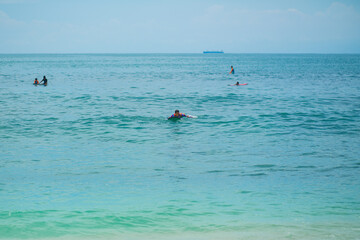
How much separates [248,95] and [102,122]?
22.4 metres

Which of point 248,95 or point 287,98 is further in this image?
point 248,95

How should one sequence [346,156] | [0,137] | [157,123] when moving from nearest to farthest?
1. [346,156]
2. [0,137]
3. [157,123]

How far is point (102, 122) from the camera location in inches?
1049

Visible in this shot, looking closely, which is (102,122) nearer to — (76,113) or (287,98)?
(76,113)

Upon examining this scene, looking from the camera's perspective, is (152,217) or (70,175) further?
(70,175)

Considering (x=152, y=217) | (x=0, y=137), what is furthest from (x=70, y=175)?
(x=0, y=137)

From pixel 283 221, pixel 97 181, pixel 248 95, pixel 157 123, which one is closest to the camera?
pixel 283 221

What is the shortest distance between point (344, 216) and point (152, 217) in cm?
553

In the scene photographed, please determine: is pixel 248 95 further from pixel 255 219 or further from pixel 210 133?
pixel 255 219

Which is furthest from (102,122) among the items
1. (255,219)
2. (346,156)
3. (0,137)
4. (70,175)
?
(255,219)

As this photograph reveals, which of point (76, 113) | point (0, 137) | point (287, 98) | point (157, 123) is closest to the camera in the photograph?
point (0, 137)

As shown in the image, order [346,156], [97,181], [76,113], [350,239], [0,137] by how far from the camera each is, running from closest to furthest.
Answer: [350,239] < [97,181] < [346,156] < [0,137] < [76,113]

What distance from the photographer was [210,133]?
74.6 ft

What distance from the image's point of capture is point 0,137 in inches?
849
